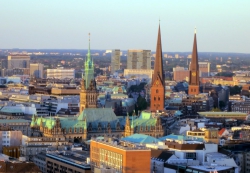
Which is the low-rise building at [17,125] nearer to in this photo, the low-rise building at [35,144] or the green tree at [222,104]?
the low-rise building at [35,144]

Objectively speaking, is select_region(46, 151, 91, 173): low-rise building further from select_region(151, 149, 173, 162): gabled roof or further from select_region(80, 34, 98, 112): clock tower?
select_region(80, 34, 98, 112): clock tower

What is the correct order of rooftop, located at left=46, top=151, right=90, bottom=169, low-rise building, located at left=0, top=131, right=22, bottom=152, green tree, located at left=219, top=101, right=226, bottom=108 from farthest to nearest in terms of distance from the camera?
green tree, located at left=219, top=101, right=226, bottom=108, low-rise building, located at left=0, top=131, right=22, bottom=152, rooftop, located at left=46, top=151, right=90, bottom=169

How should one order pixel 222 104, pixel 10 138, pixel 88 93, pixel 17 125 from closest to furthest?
pixel 10 138
pixel 17 125
pixel 88 93
pixel 222 104

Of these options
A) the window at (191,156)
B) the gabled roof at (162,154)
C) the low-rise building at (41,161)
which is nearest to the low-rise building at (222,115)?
the window at (191,156)

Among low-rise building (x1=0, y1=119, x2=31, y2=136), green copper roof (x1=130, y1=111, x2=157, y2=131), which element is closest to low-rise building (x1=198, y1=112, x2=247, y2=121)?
green copper roof (x1=130, y1=111, x2=157, y2=131)

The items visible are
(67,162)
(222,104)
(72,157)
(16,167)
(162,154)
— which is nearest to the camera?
(16,167)

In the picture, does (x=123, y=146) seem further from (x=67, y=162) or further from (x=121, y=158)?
(x=67, y=162)

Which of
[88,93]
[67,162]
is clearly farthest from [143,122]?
[67,162]

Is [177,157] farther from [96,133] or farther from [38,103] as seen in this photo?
[38,103]

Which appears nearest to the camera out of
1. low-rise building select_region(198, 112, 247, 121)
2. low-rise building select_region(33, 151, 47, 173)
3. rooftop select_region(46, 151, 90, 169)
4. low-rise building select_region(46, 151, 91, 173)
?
low-rise building select_region(46, 151, 91, 173)

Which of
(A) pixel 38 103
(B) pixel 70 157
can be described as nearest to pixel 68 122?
(B) pixel 70 157

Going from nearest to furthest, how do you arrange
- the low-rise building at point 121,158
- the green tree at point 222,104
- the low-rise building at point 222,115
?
the low-rise building at point 121,158, the low-rise building at point 222,115, the green tree at point 222,104
